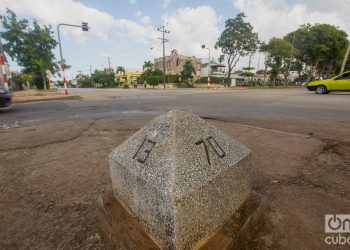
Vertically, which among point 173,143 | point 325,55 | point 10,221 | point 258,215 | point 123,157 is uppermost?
point 325,55

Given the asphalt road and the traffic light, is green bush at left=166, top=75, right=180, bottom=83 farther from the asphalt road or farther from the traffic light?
the asphalt road

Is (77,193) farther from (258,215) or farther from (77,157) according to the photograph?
(258,215)

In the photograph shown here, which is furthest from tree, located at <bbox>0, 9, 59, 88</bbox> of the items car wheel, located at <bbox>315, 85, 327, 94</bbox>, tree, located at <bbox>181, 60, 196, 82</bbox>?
car wheel, located at <bbox>315, 85, 327, 94</bbox>

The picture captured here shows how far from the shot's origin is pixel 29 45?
89.6ft

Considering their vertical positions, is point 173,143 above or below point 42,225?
above

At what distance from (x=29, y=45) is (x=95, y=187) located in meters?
33.2

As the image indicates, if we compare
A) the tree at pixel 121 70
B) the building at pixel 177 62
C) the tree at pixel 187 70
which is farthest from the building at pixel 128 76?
the tree at pixel 187 70

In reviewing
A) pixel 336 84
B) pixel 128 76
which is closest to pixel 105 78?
pixel 128 76

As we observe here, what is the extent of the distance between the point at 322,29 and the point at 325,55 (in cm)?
466

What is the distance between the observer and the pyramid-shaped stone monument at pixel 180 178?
3.46 feet

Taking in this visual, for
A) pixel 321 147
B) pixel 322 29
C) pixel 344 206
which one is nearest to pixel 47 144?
pixel 344 206

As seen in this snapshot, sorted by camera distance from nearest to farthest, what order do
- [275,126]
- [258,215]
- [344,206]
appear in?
[258,215] < [344,206] < [275,126]

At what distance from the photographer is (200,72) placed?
58.2 meters

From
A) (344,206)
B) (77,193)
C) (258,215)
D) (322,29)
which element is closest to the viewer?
(258,215)
